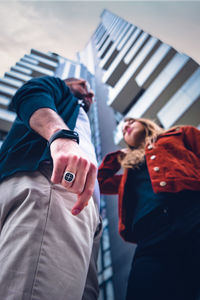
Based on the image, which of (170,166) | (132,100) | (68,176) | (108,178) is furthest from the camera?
(132,100)

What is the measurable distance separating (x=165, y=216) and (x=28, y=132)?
125 centimetres

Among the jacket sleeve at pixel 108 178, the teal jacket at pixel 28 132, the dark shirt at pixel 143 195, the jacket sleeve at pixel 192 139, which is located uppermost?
the jacket sleeve at pixel 192 139

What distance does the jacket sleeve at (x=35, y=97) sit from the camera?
104 centimetres

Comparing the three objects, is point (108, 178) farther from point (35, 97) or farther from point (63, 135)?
point (63, 135)

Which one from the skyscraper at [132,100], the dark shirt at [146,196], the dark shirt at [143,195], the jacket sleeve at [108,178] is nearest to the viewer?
the dark shirt at [146,196]

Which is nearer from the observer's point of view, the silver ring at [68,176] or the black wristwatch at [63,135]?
the silver ring at [68,176]

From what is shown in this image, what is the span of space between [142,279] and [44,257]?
103 centimetres

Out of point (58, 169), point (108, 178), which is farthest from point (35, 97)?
point (108, 178)

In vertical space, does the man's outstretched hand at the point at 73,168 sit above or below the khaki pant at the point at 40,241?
above

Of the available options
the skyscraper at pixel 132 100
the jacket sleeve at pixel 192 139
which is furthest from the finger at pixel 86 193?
the skyscraper at pixel 132 100

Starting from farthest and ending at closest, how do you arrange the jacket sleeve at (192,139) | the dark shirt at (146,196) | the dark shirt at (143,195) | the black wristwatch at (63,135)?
the jacket sleeve at (192,139), the dark shirt at (143,195), the dark shirt at (146,196), the black wristwatch at (63,135)

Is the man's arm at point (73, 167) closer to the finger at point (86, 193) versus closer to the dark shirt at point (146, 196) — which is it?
the finger at point (86, 193)

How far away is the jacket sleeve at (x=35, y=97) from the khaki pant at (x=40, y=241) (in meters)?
0.34

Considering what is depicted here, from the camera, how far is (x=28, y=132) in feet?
4.06
